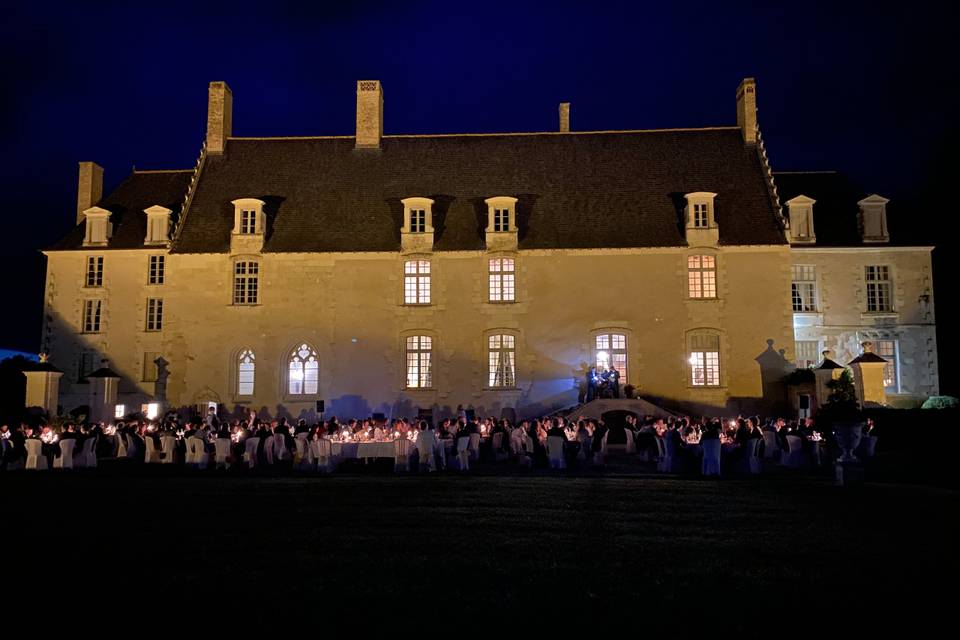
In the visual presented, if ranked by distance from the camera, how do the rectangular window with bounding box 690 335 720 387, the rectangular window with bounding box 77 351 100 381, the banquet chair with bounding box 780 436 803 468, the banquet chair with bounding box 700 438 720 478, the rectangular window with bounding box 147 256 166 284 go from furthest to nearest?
the rectangular window with bounding box 147 256 166 284
the rectangular window with bounding box 77 351 100 381
the rectangular window with bounding box 690 335 720 387
the banquet chair with bounding box 780 436 803 468
the banquet chair with bounding box 700 438 720 478

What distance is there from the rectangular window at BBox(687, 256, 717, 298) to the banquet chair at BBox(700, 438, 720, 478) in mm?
11631

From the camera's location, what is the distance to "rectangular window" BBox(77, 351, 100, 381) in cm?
2911

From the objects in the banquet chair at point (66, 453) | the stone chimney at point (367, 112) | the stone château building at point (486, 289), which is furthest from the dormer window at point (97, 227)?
the banquet chair at point (66, 453)

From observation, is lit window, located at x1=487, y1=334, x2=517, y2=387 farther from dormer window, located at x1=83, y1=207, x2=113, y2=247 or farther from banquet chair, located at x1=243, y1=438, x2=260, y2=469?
dormer window, located at x1=83, y1=207, x2=113, y2=247

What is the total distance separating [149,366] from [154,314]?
6.08 ft

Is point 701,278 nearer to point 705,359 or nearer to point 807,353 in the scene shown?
point 705,359

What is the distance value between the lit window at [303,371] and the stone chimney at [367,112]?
805 cm

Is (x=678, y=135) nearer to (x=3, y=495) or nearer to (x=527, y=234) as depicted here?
(x=527, y=234)

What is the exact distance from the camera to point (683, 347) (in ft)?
86.3

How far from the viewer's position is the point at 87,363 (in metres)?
29.2

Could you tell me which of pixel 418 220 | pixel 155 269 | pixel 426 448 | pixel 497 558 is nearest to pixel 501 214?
pixel 418 220

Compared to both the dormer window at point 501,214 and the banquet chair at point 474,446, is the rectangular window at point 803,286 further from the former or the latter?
the banquet chair at point 474,446

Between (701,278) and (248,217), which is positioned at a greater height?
(248,217)

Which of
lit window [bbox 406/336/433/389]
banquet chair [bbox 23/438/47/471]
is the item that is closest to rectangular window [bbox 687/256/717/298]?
lit window [bbox 406/336/433/389]
